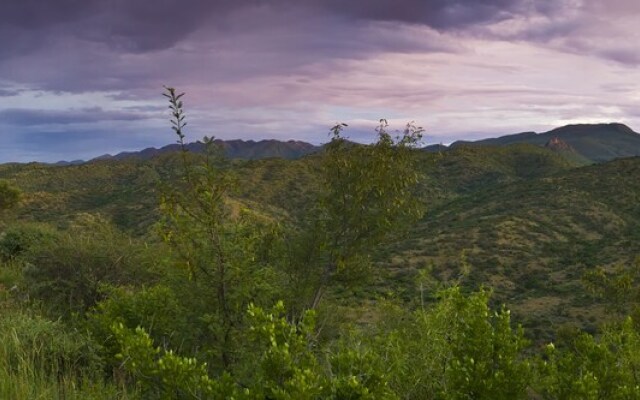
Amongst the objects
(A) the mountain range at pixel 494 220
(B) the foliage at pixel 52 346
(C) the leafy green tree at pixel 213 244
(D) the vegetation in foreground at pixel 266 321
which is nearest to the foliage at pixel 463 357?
(D) the vegetation in foreground at pixel 266 321

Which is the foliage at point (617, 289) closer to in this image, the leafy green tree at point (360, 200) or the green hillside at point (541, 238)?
the green hillside at point (541, 238)

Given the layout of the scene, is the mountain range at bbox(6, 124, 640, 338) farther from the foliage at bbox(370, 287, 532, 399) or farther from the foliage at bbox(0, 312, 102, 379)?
the foliage at bbox(0, 312, 102, 379)

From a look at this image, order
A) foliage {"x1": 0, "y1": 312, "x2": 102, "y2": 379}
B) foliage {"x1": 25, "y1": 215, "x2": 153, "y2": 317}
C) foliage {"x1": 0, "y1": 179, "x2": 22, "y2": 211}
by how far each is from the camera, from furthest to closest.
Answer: foliage {"x1": 0, "y1": 179, "x2": 22, "y2": 211} < foliage {"x1": 25, "y1": 215, "x2": 153, "y2": 317} < foliage {"x1": 0, "y1": 312, "x2": 102, "y2": 379}

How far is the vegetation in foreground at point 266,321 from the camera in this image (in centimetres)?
568

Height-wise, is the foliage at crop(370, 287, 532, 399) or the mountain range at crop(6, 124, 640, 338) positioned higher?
the foliage at crop(370, 287, 532, 399)

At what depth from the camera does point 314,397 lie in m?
5.05

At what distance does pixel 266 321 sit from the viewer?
5551 mm

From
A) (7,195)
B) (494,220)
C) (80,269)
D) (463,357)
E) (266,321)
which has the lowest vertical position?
(494,220)

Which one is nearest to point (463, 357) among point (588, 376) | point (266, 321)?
point (588, 376)

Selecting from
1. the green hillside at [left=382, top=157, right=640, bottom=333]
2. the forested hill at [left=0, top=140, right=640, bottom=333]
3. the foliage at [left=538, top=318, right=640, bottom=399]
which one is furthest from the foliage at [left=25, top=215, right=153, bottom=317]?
the green hillside at [left=382, top=157, right=640, bottom=333]

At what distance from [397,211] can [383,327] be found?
2654 millimetres

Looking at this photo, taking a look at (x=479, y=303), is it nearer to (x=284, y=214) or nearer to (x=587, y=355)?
(x=587, y=355)

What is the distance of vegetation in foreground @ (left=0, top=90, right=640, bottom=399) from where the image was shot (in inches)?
224

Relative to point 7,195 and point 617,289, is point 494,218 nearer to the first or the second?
point 617,289
